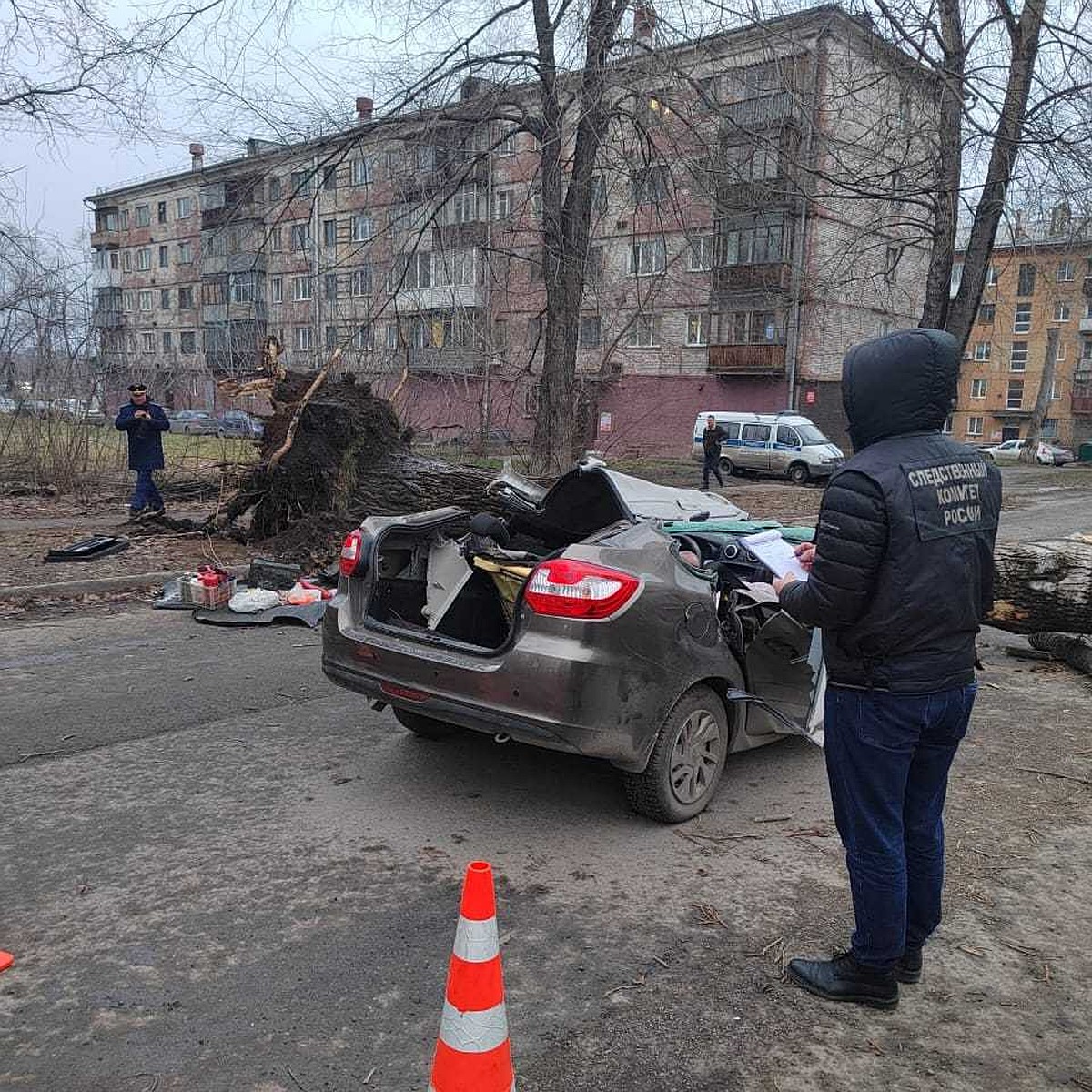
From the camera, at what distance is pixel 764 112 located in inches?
604

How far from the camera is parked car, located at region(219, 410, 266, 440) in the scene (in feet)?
42.0

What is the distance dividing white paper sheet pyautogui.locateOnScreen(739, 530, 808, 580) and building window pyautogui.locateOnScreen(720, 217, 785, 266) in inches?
1255

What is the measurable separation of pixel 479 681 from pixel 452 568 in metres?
0.88

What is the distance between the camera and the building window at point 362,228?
16172mm

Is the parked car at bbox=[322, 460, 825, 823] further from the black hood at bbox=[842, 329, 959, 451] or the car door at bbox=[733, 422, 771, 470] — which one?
the car door at bbox=[733, 422, 771, 470]

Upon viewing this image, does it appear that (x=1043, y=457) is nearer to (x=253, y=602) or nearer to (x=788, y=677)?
(x=253, y=602)

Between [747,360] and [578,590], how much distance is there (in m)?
34.4

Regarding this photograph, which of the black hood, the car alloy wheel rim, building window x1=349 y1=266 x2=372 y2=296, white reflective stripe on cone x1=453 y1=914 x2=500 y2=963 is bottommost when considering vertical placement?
the car alloy wheel rim

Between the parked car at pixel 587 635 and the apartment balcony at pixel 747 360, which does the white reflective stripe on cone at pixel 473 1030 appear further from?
the apartment balcony at pixel 747 360

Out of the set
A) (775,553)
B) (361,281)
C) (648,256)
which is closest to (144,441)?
(361,281)

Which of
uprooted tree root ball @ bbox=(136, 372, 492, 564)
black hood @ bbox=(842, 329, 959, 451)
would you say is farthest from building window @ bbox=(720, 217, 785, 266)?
black hood @ bbox=(842, 329, 959, 451)

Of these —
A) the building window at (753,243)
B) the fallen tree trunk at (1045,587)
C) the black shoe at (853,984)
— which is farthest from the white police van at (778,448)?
the black shoe at (853,984)

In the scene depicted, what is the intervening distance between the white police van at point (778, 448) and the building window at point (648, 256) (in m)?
4.74

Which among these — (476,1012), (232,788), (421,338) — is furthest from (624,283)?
(476,1012)
